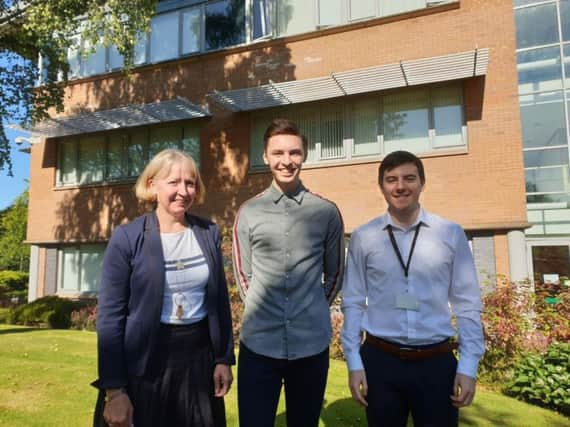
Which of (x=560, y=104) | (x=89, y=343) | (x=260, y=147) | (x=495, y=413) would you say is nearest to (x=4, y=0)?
(x=260, y=147)

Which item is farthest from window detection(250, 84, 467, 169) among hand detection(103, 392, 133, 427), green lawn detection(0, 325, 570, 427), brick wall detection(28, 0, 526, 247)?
hand detection(103, 392, 133, 427)

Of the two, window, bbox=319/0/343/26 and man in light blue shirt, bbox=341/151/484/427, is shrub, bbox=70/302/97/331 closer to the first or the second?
window, bbox=319/0/343/26

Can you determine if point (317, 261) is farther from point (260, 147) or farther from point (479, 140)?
point (260, 147)

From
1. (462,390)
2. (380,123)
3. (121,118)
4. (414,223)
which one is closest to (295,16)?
(380,123)

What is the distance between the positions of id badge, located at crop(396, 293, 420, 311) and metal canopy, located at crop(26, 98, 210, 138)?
10.8m

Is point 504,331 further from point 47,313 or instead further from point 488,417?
point 47,313

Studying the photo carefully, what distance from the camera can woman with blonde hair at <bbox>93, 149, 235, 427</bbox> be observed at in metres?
2.24

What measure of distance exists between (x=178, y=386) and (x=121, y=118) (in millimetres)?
12568

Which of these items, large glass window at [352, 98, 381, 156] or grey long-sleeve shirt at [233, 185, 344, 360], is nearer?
grey long-sleeve shirt at [233, 185, 344, 360]

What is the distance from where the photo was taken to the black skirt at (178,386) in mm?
2273

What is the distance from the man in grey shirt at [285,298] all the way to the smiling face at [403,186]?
44 centimetres

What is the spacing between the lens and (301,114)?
12172 mm

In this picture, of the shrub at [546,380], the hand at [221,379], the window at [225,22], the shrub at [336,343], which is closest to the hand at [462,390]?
the hand at [221,379]

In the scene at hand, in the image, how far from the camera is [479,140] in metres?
10.1
